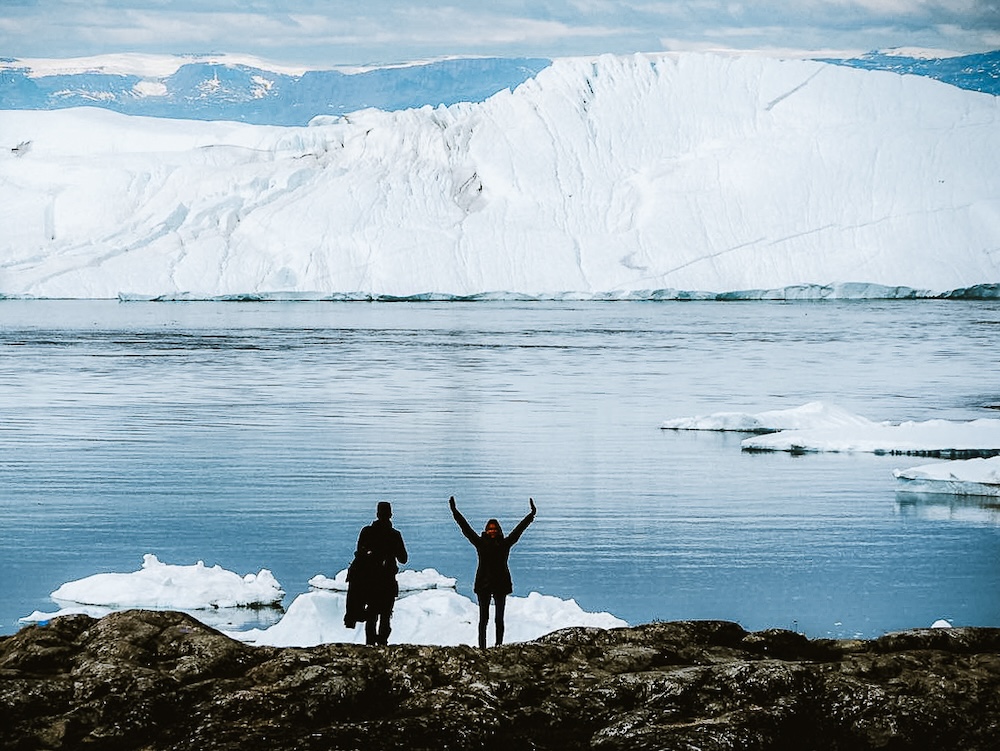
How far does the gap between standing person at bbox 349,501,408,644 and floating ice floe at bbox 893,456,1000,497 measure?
1089cm

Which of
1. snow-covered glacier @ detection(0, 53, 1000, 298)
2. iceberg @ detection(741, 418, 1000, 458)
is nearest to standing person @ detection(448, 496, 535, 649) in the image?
iceberg @ detection(741, 418, 1000, 458)

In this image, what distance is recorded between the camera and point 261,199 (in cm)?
7644

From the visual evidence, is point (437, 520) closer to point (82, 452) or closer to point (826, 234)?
point (82, 452)

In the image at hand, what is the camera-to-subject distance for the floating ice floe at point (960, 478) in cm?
1644

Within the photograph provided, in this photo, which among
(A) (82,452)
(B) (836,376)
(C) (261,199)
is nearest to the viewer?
(A) (82,452)

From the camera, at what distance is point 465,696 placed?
534 centimetres

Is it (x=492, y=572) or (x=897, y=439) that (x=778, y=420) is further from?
(x=492, y=572)

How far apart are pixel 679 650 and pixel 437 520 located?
30.4 feet

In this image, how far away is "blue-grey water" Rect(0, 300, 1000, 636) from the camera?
1236 cm

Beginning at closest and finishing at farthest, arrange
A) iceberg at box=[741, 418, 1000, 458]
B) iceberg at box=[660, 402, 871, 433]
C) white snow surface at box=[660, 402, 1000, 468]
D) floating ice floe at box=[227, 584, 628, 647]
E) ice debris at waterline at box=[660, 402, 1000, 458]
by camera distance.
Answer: floating ice floe at box=[227, 584, 628, 647]
iceberg at box=[741, 418, 1000, 458]
ice debris at waterline at box=[660, 402, 1000, 458]
white snow surface at box=[660, 402, 1000, 468]
iceberg at box=[660, 402, 871, 433]

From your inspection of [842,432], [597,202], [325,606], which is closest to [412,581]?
[325,606]

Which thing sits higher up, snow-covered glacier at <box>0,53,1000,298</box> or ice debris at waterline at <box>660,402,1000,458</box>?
snow-covered glacier at <box>0,53,1000,298</box>

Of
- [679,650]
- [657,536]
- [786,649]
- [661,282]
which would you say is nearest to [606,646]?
[679,650]

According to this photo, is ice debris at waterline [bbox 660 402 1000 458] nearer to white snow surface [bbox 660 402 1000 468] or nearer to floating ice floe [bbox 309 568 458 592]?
white snow surface [bbox 660 402 1000 468]
